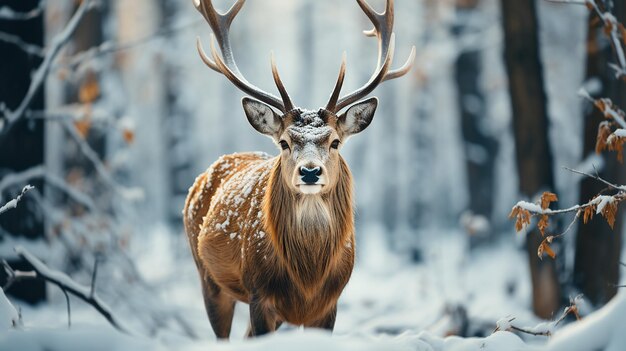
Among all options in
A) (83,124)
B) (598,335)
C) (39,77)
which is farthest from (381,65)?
(83,124)

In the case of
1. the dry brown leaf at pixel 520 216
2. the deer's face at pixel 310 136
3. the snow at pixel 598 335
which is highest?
the deer's face at pixel 310 136

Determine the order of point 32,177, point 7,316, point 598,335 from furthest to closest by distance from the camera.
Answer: point 32,177, point 7,316, point 598,335

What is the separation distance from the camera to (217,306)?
6.28 metres

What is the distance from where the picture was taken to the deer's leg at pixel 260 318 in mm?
4918

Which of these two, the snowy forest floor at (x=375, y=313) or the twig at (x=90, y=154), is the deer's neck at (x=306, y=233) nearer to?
the snowy forest floor at (x=375, y=313)

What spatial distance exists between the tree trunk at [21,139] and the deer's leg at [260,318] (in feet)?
10.3

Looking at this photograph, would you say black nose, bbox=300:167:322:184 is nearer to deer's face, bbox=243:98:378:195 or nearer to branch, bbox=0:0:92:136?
deer's face, bbox=243:98:378:195

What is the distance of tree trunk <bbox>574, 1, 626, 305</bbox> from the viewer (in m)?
7.58

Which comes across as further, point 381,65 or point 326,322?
point 381,65

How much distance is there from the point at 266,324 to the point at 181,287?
920cm

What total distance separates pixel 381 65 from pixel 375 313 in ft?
21.1

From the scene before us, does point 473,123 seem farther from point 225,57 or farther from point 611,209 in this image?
point 611,209

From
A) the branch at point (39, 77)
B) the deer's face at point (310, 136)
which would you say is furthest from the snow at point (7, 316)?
the branch at point (39, 77)

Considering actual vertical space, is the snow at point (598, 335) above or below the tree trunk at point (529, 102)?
below
